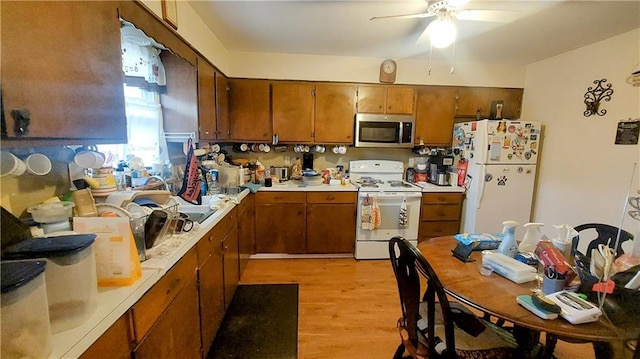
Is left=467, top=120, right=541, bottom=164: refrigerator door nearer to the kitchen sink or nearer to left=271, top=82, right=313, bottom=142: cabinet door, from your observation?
left=271, top=82, right=313, bottom=142: cabinet door

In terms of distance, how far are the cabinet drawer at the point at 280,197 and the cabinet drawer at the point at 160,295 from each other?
5.14 feet

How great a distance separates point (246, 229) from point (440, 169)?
247 centimetres

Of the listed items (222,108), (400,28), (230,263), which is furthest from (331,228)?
(400,28)

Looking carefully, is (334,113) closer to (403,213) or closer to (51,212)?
(403,213)

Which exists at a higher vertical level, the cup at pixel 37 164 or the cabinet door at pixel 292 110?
the cabinet door at pixel 292 110

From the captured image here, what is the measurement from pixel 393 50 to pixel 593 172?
2280 millimetres

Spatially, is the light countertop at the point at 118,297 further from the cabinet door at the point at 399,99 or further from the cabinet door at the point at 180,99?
the cabinet door at the point at 399,99

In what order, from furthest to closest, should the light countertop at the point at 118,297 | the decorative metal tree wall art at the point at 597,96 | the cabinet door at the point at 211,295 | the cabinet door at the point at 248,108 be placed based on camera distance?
1. the cabinet door at the point at 248,108
2. the decorative metal tree wall art at the point at 597,96
3. the cabinet door at the point at 211,295
4. the light countertop at the point at 118,297

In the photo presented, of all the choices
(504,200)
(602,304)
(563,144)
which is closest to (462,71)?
(563,144)

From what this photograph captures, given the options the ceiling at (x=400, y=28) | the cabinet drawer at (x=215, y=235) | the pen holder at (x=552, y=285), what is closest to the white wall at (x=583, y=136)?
the ceiling at (x=400, y=28)

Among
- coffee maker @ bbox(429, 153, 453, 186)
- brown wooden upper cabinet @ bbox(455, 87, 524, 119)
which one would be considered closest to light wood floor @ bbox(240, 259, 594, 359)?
coffee maker @ bbox(429, 153, 453, 186)

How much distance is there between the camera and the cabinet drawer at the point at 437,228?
314 cm

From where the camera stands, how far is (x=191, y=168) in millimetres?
1896

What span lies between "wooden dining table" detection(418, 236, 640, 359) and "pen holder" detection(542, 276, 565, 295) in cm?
6
